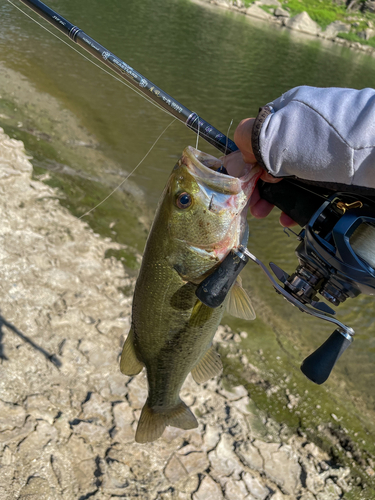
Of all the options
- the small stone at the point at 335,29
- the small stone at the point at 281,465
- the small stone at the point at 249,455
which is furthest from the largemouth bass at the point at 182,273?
the small stone at the point at 335,29

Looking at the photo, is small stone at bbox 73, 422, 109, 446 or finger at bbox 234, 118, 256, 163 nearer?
finger at bbox 234, 118, 256, 163

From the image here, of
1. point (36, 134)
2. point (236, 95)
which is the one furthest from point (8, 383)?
point (236, 95)

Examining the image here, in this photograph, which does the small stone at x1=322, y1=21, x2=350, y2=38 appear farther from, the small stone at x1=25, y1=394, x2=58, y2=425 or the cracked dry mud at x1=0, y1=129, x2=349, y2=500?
the small stone at x1=25, y1=394, x2=58, y2=425

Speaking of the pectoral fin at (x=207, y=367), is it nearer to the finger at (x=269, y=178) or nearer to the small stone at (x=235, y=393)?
the finger at (x=269, y=178)

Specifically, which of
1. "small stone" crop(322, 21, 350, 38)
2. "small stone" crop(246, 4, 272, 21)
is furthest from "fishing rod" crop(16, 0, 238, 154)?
"small stone" crop(322, 21, 350, 38)

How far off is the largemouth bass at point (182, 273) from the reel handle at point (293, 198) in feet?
0.52

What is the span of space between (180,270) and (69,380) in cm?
210

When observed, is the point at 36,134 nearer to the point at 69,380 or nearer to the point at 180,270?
the point at 69,380

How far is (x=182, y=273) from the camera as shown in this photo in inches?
92.7

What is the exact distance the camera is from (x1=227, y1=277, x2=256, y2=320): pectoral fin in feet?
7.98

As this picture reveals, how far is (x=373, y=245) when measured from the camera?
197cm

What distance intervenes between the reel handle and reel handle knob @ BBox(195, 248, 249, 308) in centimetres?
42

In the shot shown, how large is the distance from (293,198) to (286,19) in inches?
2217

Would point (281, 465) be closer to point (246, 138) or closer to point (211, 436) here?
point (211, 436)
